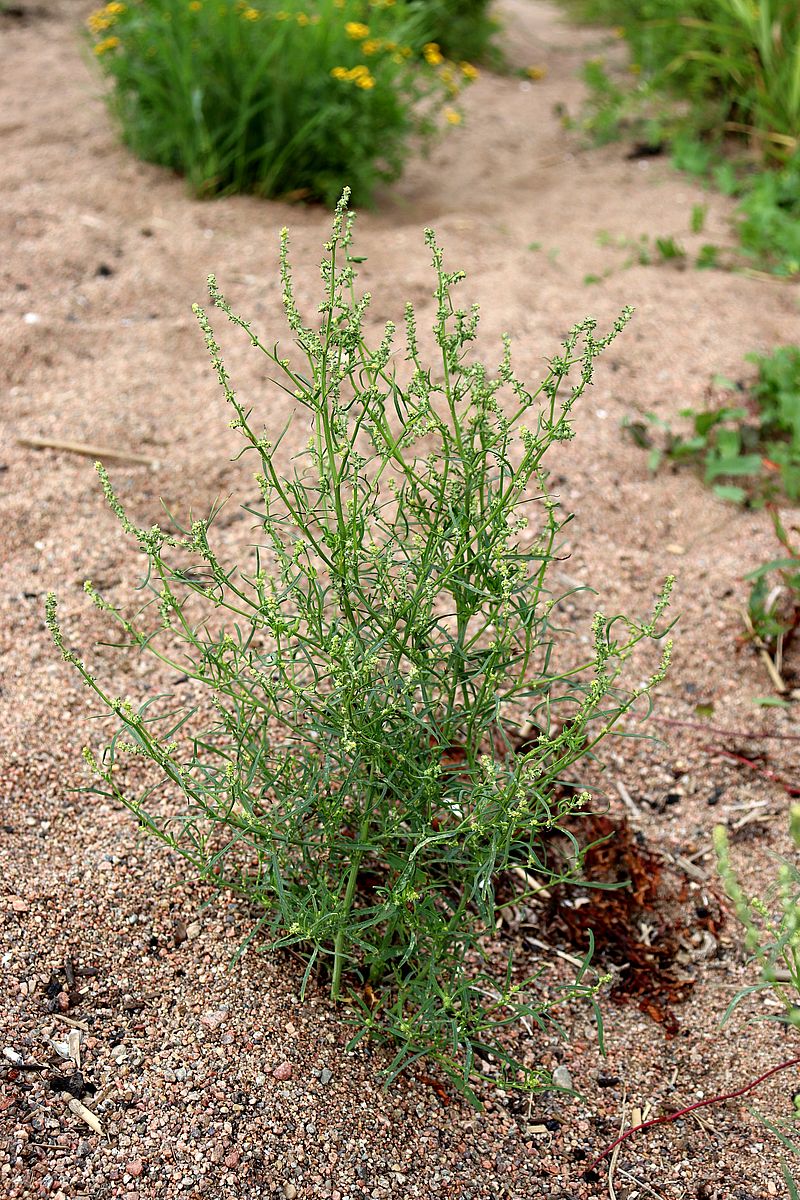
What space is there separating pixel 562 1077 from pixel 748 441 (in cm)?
216

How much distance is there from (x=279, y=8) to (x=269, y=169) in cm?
69

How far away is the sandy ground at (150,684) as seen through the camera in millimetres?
1722

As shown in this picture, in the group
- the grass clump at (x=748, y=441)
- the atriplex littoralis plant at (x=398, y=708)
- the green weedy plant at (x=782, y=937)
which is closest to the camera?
the green weedy plant at (x=782, y=937)

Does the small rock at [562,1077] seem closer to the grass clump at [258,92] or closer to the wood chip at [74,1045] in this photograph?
the wood chip at [74,1045]

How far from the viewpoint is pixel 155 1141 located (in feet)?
5.42

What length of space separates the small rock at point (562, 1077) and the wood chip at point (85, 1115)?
75 cm

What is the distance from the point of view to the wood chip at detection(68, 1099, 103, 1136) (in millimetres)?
1654

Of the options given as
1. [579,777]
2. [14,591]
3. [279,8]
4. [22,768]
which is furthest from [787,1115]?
[279,8]

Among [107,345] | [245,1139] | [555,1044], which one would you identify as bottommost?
[555,1044]

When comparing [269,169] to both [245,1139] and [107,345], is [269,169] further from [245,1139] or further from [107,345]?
[245,1139]

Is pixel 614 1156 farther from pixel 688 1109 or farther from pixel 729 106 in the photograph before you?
pixel 729 106

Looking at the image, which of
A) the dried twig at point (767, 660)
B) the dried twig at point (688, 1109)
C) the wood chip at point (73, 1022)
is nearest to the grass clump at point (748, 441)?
the dried twig at point (767, 660)

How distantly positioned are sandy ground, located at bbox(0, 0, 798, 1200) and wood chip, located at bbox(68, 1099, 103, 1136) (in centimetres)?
1

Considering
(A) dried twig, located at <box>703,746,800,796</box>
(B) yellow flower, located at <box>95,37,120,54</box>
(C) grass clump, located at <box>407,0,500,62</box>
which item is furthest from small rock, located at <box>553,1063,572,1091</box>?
(C) grass clump, located at <box>407,0,500,62</box>
